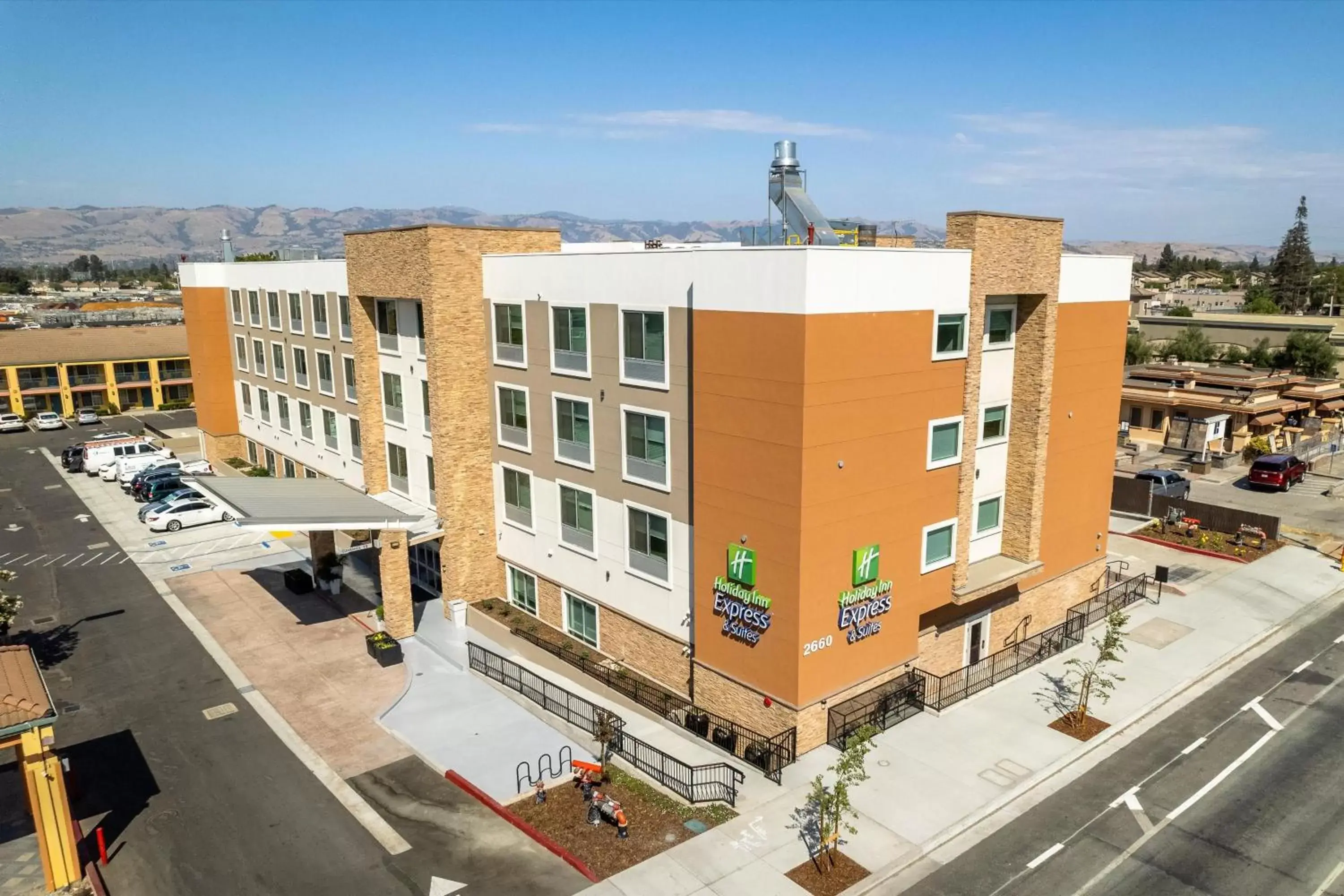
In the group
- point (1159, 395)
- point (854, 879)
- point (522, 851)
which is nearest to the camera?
point (854, 879)

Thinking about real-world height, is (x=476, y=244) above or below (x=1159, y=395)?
above

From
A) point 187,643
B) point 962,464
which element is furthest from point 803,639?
point 187,643

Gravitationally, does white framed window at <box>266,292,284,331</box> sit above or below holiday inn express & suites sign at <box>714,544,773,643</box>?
above

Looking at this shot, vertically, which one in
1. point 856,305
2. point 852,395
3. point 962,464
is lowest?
point 962,464

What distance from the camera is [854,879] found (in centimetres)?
1747

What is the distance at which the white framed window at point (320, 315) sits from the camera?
41.9 meters

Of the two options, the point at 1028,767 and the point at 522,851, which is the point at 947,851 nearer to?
the point at 1028,767

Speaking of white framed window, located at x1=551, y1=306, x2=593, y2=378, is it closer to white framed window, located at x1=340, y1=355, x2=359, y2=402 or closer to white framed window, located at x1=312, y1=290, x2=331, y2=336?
white framed window, located at x1=340, y1=355, x2=359, y2=402

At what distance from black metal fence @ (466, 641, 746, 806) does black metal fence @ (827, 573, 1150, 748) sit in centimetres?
351

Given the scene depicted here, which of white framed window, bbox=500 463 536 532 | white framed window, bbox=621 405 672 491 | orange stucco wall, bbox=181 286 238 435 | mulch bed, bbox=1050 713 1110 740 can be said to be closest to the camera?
mulch bed, bbox=1050 713 1110 740

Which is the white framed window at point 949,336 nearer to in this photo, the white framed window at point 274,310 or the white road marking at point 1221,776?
the white road marking at point 1221,776

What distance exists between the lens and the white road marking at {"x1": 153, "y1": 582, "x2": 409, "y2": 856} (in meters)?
19.5

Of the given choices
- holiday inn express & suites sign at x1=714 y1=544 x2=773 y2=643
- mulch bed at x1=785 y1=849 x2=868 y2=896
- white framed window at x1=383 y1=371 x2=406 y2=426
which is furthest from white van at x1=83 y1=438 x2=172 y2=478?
mulch bed at x1=785 y1=849 x2=868 y2=896

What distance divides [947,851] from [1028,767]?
438 centimetres
